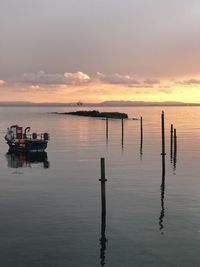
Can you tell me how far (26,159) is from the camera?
57.5 m

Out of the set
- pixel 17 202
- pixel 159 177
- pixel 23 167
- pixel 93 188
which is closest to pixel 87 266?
pixel 17 202

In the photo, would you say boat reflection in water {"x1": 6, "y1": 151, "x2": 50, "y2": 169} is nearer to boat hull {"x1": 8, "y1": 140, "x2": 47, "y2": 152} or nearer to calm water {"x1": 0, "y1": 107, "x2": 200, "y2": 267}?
boat hull {"x1": 8, "y1": 140, "x2": 47, "y2": 152}

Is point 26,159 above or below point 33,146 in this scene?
below

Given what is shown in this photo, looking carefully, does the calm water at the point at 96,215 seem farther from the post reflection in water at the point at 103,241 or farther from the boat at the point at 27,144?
the boat at the point at 27,144

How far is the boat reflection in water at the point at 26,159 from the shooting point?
5193 centimetres

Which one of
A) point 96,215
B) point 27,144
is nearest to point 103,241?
point 96,215

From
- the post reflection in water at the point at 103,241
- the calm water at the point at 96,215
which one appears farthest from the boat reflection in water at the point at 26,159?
the post reflection in water at the point at 103,241

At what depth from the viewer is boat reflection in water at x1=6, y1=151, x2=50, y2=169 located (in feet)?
170

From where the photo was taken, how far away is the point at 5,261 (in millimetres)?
20500

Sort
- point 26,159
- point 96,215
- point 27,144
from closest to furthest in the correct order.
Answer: point 96,215 → point 26,159 → point 27,144

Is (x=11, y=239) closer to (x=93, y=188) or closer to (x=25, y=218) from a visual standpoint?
(x=25, y=218)

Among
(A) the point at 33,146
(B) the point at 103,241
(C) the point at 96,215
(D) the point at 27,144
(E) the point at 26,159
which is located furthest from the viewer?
(D) the point at 27,144

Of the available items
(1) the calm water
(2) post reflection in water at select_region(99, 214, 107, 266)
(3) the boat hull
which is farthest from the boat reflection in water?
(2) post reflection in water at select_region(99, 214, 107, 266)

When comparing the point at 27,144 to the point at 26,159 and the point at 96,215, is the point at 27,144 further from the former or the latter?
the point at 96,215
